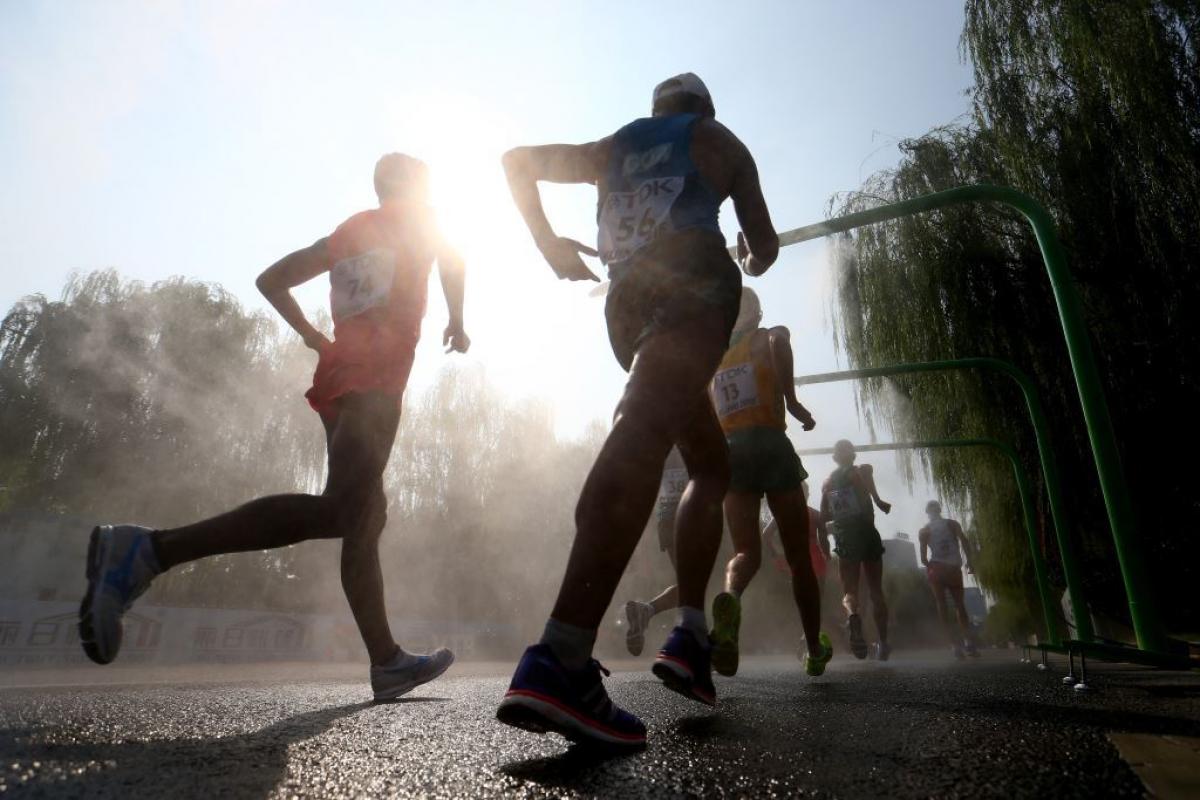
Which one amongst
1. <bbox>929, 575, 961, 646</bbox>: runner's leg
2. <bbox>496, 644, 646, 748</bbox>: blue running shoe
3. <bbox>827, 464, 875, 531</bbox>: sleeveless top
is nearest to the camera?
<bbox>496, 644, 646, 748</bbox>: blue running shoe

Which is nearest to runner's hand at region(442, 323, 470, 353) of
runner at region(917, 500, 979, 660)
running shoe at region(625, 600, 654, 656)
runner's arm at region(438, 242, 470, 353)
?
runner's arm at region(438, 242, 470, 353)

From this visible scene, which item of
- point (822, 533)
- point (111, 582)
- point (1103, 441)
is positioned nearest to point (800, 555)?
point (1103, 441)

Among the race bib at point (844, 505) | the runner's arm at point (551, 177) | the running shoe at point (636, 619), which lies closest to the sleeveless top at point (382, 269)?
the runner's arm at point (551, 177)

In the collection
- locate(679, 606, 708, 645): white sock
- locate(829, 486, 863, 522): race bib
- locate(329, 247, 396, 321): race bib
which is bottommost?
locate(679, 606, 708, 645): white sock

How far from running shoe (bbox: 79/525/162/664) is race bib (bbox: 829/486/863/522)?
5.86 meters

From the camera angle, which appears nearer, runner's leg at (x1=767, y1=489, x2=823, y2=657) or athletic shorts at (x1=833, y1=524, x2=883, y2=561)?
runner's leg at (x1=767, y1=489, x2=823, y2=657)

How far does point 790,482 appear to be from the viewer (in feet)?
11.1

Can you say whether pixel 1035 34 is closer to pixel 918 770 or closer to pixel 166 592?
pixel 918 770

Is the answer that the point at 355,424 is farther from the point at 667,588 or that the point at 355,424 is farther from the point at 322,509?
the point at 667,588

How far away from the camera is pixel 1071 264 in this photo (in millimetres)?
5898

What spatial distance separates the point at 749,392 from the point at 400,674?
7.16 feet

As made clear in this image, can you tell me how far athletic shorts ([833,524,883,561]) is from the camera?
6.36 metres

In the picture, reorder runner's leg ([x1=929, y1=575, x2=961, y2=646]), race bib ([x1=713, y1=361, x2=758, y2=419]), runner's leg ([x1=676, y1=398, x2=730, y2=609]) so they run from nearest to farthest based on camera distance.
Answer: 1. runner's leg ([x1=676, y1=398, x2=730, y2=609])
2. race bib ([x1=713, y1=361, x2=758, y2=419])
3. runner's leg ([x1=929, y1=575, x2=961, y2=646])

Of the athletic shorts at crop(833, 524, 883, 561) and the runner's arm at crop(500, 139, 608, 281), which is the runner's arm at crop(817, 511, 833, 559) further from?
the runner's arm at crop(500, 139, 608, 281)
